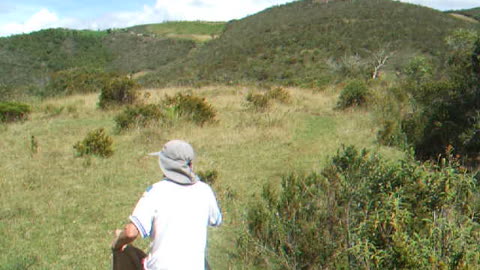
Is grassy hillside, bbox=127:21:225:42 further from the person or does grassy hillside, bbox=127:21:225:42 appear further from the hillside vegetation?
the person

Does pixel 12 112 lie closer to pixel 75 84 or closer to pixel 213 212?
pixel 75 84

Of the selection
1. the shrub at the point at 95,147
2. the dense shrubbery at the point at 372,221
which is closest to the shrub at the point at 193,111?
the shrub at the point at 95,147

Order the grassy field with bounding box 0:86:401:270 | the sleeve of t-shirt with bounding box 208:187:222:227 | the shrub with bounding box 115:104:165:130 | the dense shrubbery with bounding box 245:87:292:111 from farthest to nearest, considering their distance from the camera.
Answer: the dense shrubbery with bounding box 245:87:292:111
the shrub with bounding box 115:104:165:130
the grassy field with bounding box 0:86:401:270
the sleeve of t-shirt with bounding box 208:187:222:227

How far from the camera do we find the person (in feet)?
7.86

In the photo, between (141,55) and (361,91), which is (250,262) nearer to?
(361,91)

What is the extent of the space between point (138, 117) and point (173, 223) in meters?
7.82

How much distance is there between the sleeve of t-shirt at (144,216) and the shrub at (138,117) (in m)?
7.57

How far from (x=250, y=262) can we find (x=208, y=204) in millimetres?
1348

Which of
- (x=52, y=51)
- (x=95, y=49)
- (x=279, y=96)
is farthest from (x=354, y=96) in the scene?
(x=95, y=49)

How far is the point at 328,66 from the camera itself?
1328 inches

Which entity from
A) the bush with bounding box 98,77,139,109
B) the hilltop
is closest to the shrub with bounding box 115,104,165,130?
the bush with bounding box 98,77,139,109

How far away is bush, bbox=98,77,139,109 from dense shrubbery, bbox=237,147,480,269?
391 inches

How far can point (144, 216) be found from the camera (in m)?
2.38

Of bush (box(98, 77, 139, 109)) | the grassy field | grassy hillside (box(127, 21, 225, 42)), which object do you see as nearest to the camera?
the grassy field
